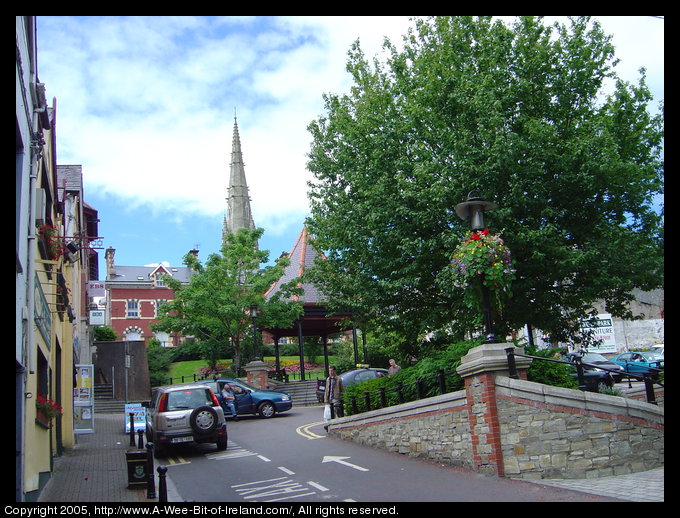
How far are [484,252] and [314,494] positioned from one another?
4.88 m

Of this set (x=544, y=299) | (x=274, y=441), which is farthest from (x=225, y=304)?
(x=544, y=299)

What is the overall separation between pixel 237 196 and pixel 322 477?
356 ft

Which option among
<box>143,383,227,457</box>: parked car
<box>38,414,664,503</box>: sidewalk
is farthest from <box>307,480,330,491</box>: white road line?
<box>143,383,227,457</box>: parked car

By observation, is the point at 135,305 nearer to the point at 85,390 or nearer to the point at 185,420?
the point at 85,390

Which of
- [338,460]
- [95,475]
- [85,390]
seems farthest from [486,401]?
[85,390]

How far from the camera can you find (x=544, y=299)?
51.6ft

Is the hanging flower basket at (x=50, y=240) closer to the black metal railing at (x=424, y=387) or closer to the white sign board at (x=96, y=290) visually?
the black metal railing at (x=424, y=387)

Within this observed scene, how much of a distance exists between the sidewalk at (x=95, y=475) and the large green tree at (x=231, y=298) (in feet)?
47.6

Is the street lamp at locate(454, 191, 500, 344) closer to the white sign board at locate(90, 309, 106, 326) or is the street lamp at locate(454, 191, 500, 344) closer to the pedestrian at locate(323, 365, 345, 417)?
the pedestrian at locate(323, 365, 345, 417)

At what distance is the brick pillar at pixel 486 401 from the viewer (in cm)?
980

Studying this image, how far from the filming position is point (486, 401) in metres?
9.94

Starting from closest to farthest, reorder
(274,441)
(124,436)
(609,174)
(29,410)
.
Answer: (29,410), (609,174), (274,441), (124,436)

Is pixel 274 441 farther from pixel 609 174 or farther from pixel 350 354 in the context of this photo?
pixel 350 354

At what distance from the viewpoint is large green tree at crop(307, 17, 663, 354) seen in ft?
47.0
